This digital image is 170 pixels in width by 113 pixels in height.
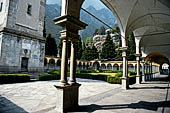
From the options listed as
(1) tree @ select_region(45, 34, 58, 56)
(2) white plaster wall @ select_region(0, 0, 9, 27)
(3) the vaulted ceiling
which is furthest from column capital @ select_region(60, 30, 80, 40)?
(1) tree @ select_region(45, 34, 58, 56)

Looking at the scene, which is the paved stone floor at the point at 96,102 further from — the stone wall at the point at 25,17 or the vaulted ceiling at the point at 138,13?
the stone wall at the point at 25,17

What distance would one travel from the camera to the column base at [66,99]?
3.76 meters

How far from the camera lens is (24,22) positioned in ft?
47.4

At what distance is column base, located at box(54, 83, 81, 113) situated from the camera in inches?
148

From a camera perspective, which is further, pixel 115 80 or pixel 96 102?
pixel 115 80

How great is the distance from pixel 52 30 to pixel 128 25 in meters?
91.3

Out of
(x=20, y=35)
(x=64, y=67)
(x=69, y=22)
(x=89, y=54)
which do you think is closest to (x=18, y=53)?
(x=20, y=35)

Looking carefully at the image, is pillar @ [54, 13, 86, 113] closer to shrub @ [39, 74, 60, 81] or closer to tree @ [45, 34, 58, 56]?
shrub @ [39, 74, 60, 81]

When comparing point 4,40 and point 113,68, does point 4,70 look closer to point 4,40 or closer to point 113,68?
point 4,40

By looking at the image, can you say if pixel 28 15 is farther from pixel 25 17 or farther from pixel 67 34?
pixel 67 34

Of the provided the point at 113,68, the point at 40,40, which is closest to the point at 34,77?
the point at 40,40

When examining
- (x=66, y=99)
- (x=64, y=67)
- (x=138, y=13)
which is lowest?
(x=66, y=99)

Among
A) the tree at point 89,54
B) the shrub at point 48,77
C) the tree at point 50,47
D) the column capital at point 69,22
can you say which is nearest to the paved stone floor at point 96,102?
the column capital at point 69,22

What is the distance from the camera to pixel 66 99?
12.7 ft
